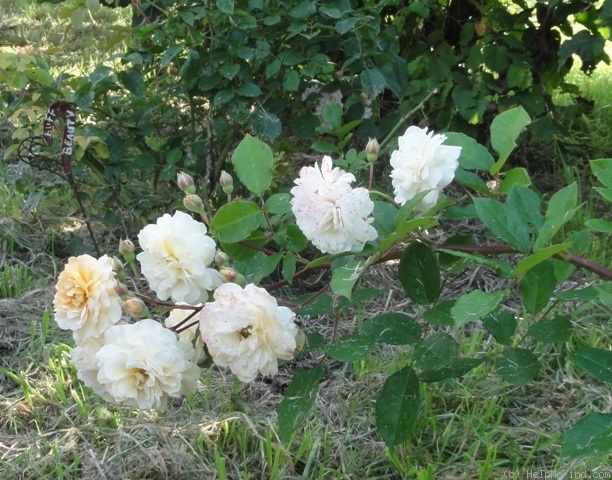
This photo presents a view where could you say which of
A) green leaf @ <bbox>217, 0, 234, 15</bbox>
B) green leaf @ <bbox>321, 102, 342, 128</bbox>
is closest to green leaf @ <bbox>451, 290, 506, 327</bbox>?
green leaf @ <bbox>321, 102, 342, 128</bbox>

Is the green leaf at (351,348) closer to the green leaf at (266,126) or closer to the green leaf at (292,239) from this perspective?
the green leaf at (292,239)

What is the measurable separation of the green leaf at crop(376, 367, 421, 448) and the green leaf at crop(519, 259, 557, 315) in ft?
0.71

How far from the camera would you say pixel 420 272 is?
1.06 m

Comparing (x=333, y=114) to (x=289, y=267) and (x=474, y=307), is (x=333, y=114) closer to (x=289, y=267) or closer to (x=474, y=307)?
(x=289, y=267)

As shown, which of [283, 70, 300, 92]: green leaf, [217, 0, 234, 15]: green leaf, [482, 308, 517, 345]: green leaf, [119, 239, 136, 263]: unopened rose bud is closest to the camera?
[119, 239, 136, 263]: unopened rose bud

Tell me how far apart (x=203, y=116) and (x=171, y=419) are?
3.21 feet

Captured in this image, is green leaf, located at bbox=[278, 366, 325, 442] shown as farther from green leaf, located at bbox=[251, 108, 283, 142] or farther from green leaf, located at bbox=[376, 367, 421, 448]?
green leaf, located at bbox=[251, 108, 283, 142]

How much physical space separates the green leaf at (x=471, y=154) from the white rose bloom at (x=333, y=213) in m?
0.23

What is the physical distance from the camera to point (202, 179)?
214cm

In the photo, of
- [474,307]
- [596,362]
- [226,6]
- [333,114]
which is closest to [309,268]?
[474,307]

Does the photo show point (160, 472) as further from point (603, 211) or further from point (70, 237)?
point (603, 211)

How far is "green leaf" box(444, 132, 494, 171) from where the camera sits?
103 cm

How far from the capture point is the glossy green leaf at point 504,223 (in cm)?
90

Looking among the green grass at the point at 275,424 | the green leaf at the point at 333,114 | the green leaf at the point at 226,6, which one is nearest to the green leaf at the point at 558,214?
the green grass at the point at 275,424
